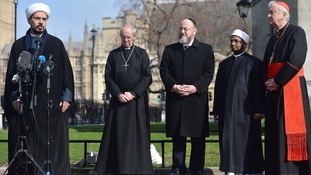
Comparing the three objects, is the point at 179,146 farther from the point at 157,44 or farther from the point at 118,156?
the point at 157,44

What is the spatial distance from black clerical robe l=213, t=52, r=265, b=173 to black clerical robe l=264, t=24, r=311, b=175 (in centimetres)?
30

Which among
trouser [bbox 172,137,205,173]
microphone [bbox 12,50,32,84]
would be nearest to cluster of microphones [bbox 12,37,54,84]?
microphone [bbox 12,50,32,84]

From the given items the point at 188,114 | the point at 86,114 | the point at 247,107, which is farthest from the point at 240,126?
the point at 86,114

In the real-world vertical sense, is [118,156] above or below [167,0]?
below

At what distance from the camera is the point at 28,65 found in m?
7.54

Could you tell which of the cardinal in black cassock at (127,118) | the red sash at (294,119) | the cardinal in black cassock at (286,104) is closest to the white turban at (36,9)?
the cardinal in black cassock at (127,118)

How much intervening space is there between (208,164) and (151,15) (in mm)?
25715

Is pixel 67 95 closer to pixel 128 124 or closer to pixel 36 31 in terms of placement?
pixel 36 31

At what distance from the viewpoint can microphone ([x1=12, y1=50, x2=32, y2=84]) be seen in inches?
295

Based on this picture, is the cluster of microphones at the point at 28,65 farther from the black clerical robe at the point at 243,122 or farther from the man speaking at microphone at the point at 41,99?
the black clerical robe at the point at 243,122

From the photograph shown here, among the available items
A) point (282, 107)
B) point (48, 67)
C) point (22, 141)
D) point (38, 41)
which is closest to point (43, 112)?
point (22, 141)

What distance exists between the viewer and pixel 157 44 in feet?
117

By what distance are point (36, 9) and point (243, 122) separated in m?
3.31

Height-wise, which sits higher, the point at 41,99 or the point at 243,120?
the point at 41,99
